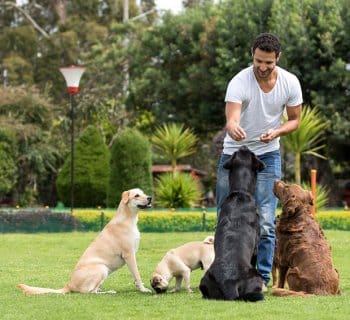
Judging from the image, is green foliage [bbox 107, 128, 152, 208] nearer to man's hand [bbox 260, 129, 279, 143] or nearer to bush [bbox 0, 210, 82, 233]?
bush [bbox 0, 210, 82, 233]

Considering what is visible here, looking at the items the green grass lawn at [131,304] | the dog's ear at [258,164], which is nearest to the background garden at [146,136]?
the green grass lawn at [131,304]

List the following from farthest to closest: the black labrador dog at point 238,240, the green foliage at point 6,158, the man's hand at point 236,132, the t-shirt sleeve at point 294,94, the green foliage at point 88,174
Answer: the green foliage at point 6,158, the green foliage at point 88,174, the t-shirt sleeve at point 294,94, the man's hand at point 236,132, the black labrador dog at point 238,240

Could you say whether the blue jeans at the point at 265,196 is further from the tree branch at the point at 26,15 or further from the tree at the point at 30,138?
the tree branch at the point at 26,15

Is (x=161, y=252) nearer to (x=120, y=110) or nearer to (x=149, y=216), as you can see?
(x=149, y=216)

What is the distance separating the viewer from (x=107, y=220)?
72.7 feet

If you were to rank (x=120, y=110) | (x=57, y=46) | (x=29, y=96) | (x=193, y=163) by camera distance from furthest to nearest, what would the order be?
(x=57, y=46)
(x=193, y=163)
(x=120, y=110)
(x=29, y=96)

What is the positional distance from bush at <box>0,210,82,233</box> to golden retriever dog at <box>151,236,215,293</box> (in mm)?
11404

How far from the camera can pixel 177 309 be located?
805 cm

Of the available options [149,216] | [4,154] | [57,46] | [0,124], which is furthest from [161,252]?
[57,46]

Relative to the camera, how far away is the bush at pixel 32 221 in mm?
21156

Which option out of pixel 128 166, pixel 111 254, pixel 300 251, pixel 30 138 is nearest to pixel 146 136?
pixel 30 138

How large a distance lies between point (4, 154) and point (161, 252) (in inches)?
643

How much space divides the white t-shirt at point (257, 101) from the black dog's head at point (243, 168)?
1.08ft

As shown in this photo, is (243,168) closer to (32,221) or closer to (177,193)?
(32,221)
